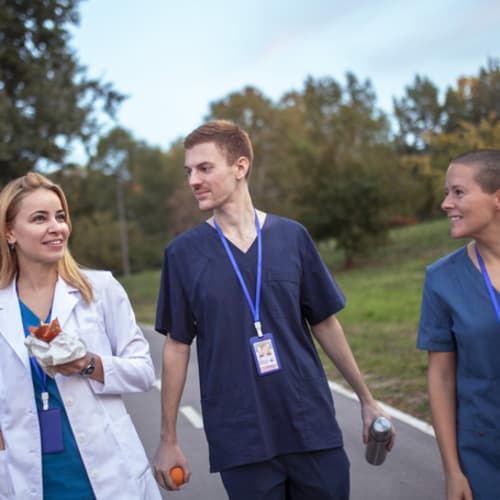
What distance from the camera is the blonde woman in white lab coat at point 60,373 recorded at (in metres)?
3.04

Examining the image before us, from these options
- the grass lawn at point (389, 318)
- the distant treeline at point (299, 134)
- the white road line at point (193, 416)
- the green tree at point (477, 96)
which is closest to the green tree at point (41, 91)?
the distant treeline at point (299, 134)

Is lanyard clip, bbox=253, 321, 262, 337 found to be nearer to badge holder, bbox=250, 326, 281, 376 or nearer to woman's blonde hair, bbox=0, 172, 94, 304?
badge holder, bbox=250, 326, 281, 376

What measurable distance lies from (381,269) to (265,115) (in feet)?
108

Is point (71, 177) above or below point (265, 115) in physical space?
below

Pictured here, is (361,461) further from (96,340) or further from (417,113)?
(417,113)

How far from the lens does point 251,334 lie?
10.8 ft

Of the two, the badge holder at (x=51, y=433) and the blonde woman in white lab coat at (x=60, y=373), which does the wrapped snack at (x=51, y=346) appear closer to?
the blonde woman in white lab coat at (x=60, y=373)

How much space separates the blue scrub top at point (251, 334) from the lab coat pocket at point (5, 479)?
32.3 inches

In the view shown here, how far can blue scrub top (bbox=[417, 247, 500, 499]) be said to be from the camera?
9.04ft

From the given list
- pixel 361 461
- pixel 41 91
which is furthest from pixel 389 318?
pixel 41 91

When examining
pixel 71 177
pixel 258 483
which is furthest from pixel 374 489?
pixel 71 177

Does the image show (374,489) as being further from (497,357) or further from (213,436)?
(497,357)

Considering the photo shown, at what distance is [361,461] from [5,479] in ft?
12.5

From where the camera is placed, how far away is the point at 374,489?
218 inches
